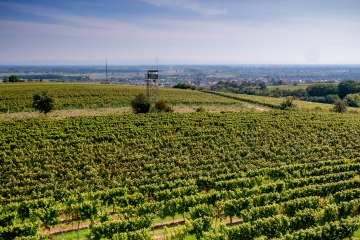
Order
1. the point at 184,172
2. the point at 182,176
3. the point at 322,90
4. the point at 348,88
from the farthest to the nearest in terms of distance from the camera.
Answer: the point at 322,90
the point at 348,88
the point at 184,172
the point at 182,176

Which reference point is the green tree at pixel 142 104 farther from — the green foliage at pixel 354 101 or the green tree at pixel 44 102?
the green foliage at pixel 354 101

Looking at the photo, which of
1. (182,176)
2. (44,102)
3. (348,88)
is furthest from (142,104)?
(348,88)

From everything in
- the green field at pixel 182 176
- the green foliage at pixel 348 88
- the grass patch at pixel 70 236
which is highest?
the green foliage at pixel 348 88

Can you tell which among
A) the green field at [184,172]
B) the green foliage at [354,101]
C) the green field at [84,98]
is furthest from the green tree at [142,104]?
the green foliage at [354,101]

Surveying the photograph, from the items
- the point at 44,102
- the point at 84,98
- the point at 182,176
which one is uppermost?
the point at 44,102

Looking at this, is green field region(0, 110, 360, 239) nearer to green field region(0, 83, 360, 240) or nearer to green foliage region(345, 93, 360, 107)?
green field region(0, 83, 360, 240)

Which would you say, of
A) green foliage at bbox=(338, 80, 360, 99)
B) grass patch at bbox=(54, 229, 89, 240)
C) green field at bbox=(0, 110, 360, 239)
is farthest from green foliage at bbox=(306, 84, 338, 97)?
grass patch at bbox=(54, 229, 89, 240)

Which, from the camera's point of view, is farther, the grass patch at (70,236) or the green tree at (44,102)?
the green tree at (44,102)

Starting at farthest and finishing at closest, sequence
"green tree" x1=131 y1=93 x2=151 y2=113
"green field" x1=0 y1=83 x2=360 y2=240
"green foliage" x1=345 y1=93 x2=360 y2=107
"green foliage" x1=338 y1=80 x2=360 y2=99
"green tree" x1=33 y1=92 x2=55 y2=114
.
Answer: "green foliage" x1=338 y1=80 x2=360 y2=99, "green foliage" x1=345 y1=93 x2=360 y2=107, "green tree" x1=131 y1=93 x2=151 y2=113, "green tree" x1=33 y1=92 x2=55 y2=114, "green field" x1=0 y1=83 x2=360 y2=240

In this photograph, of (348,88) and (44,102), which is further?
(348,88)

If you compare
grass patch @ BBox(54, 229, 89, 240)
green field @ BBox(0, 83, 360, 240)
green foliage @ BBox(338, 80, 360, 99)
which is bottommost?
grass patch @ BBox(54, 229, 89, 240)

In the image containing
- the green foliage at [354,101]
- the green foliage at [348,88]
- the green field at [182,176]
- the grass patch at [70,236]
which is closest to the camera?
the green field at [182,176]

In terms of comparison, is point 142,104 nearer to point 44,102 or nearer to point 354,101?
point 44,102

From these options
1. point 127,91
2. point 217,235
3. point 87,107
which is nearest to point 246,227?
point 217,235
